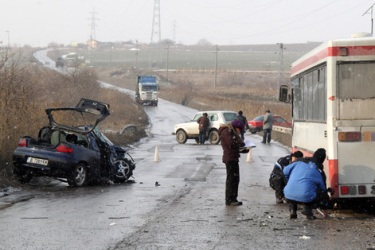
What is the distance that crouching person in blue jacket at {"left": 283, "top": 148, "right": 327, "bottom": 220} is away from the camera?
11734mm

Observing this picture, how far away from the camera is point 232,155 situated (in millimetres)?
14039

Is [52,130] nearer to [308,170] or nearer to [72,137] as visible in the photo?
[72,137]

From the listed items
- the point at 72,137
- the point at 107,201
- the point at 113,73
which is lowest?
the point at 107,201

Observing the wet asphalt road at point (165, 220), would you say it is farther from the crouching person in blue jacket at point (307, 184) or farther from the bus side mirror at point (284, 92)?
the bus side mirror at point (284, 92)

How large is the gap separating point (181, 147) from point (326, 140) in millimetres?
23814

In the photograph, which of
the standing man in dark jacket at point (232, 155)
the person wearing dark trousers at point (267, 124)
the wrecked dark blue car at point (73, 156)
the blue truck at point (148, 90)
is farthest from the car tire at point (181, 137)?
the blue truck at point (148, 90)

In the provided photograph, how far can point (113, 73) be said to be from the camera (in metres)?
Answer: 146

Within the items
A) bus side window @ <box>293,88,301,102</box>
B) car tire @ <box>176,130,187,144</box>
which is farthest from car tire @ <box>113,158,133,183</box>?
car tire @ <box>176,130,187,144</box>

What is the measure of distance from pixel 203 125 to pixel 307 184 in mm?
25495

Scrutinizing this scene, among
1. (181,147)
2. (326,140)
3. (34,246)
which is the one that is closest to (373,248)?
(326,140)

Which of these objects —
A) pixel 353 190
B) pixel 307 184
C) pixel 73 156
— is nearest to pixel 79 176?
pixel 73 156

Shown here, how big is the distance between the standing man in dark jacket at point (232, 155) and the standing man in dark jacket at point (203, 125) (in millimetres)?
22947

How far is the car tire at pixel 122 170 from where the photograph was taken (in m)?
19.0

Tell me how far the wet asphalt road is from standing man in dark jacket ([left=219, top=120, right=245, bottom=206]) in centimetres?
28
